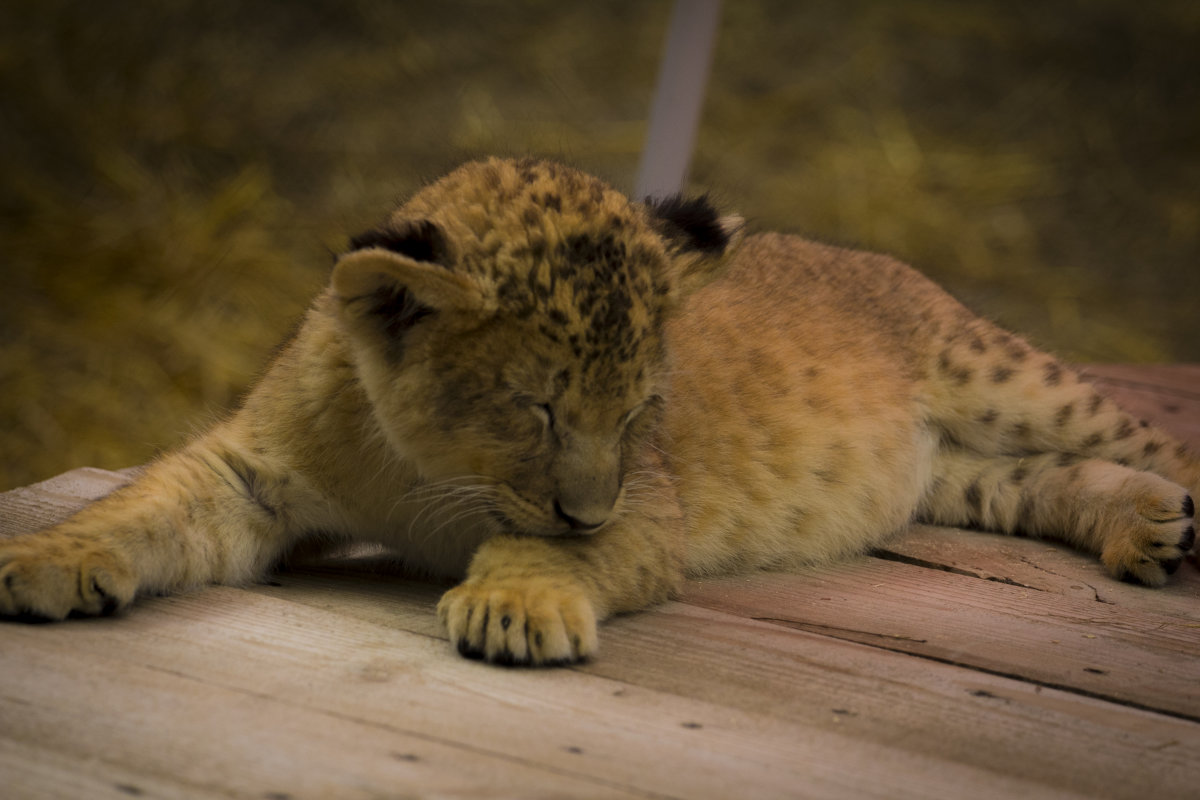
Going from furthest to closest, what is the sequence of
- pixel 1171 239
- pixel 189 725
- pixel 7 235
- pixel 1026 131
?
pixel 1026 131 < pixel 1171 239 < pixel 7 235 < pixel 189 725

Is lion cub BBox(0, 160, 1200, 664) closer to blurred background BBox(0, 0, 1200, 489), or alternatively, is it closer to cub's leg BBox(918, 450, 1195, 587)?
cub's leg BBox(918, 450, 1195, 587)

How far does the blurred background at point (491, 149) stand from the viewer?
21.2 feet

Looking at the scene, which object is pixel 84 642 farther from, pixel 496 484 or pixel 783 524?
pixel 783 524

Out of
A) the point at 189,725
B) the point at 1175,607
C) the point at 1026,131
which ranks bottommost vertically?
the point at 189,725

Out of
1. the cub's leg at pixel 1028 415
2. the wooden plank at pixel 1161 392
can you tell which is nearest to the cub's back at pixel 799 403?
the cub's leg at pixel 1028 415

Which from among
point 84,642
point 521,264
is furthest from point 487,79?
point 84,642

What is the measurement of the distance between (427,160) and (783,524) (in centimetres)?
468

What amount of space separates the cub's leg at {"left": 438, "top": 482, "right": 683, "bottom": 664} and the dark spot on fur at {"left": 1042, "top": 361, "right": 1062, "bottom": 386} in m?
1.86

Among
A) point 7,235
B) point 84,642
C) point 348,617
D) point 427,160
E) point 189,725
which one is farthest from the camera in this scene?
point 427,160

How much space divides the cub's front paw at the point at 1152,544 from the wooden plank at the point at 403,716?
173 cm

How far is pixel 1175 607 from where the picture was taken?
3.51 metres

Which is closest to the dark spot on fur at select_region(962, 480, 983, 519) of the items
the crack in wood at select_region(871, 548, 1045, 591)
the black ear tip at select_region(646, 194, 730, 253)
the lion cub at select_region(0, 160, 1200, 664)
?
the lion cub at select_region(0, 160, 1200, 664)

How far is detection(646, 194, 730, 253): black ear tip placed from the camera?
348 centimetres

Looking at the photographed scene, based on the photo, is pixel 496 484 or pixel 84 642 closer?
pixel 84 642
